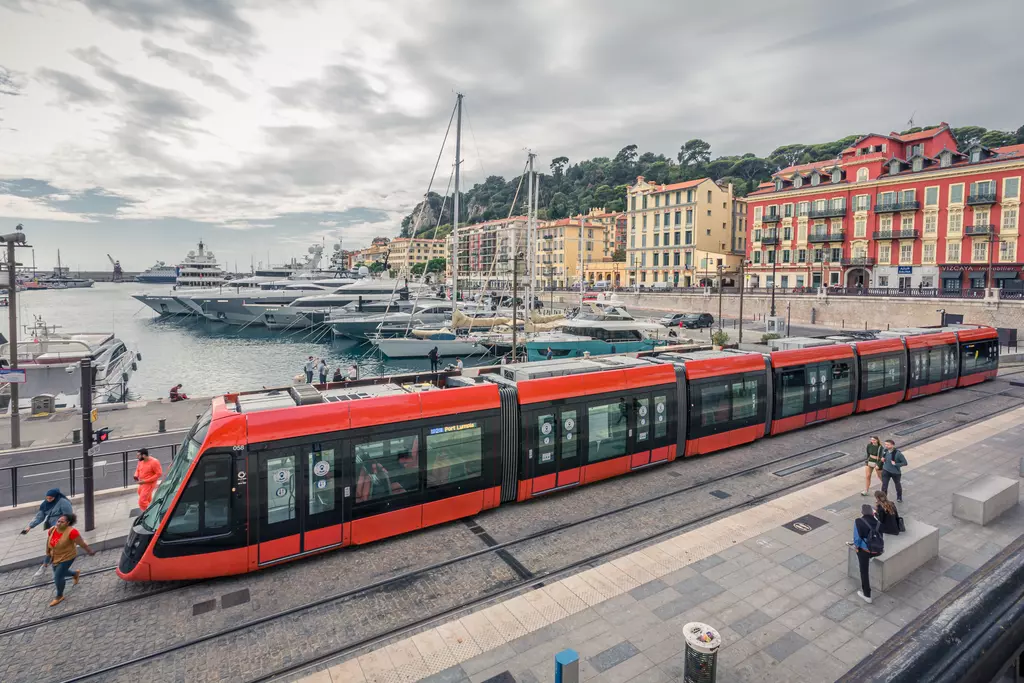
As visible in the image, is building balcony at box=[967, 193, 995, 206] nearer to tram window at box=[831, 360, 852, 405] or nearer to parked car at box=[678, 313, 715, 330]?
parked car at box=[678, 313, 715, 330]

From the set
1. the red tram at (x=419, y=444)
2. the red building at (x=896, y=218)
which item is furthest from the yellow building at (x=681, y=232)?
the red tram at (x=419, y=444)

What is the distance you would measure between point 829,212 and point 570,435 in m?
60.5

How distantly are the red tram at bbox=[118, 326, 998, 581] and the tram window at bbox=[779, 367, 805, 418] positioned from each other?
0.05 m

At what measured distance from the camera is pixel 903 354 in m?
20.3

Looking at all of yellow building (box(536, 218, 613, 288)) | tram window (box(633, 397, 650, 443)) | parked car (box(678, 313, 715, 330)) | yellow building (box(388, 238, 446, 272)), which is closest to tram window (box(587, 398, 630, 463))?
tram window (box(633, 397, 650, 443))

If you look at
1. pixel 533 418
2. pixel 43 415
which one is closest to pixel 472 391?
pixel 533 418

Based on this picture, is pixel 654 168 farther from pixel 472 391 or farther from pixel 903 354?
pixel 472 391

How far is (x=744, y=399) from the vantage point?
608 inches

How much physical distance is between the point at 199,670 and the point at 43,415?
2113cm

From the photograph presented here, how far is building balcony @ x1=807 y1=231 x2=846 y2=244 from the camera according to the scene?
2318 inches

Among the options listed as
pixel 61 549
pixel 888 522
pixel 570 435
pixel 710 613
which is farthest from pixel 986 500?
pixel 61 549

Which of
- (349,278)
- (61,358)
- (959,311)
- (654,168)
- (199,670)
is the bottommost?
(199,670)

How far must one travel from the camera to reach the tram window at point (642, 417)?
1309 cm

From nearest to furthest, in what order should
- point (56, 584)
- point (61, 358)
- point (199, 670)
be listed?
point (199, 670) < point (56, 584) < point (61, 358)
